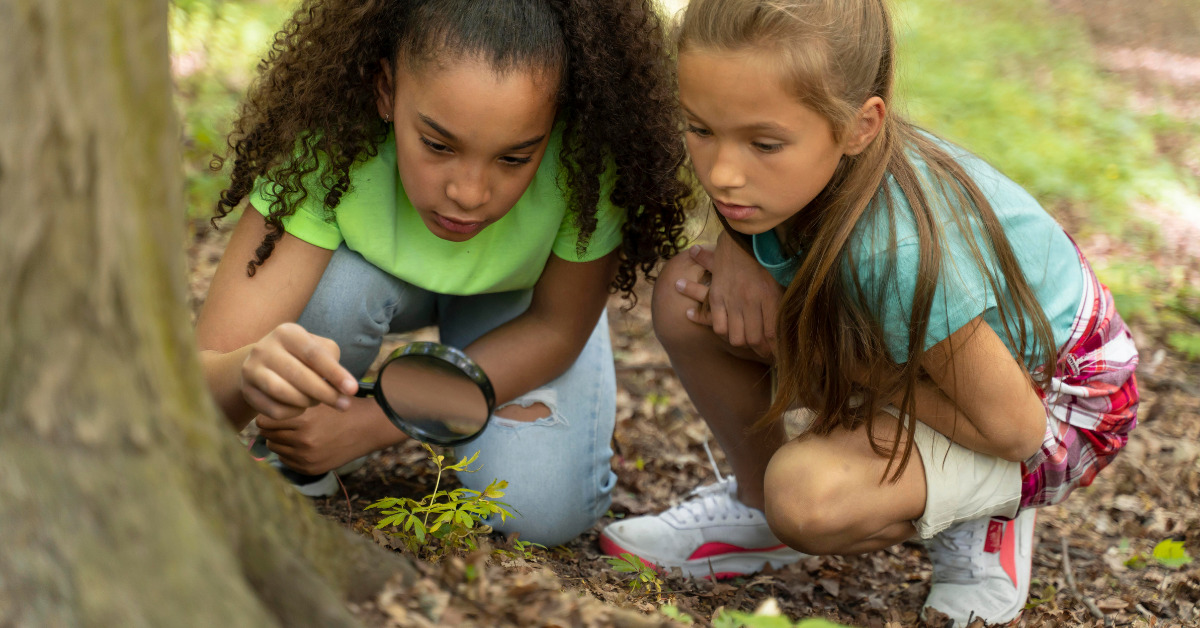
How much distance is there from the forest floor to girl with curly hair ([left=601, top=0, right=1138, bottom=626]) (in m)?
0.21

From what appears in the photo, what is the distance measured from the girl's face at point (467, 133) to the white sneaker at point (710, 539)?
3.74ft

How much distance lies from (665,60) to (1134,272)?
3.64m

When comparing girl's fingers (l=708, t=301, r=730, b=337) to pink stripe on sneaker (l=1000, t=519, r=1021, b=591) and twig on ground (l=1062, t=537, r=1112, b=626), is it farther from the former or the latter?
twig on ground (l=1062, t=537, r=1112, b=626)

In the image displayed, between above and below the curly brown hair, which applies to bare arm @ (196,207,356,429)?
below

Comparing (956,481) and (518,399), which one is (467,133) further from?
(956,481)

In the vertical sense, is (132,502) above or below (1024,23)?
below

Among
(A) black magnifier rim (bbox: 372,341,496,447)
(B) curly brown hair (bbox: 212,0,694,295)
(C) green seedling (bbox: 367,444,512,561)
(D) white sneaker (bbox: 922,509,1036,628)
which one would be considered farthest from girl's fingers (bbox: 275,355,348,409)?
(D) white sneaker (bbox: 922,509,1036,628)

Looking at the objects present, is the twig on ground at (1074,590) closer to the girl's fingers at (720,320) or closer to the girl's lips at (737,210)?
the girl's fingers at (720,320)

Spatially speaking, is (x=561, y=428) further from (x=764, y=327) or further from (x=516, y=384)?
(x=764, y=327)

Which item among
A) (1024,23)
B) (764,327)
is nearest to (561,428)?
(764,327)

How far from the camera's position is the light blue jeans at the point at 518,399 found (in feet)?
8.96

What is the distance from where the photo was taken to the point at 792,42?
6.48ft

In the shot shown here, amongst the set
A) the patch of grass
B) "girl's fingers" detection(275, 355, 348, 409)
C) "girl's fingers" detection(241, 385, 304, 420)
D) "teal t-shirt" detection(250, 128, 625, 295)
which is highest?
the patch of grass

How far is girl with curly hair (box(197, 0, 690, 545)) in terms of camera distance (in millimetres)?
2201
